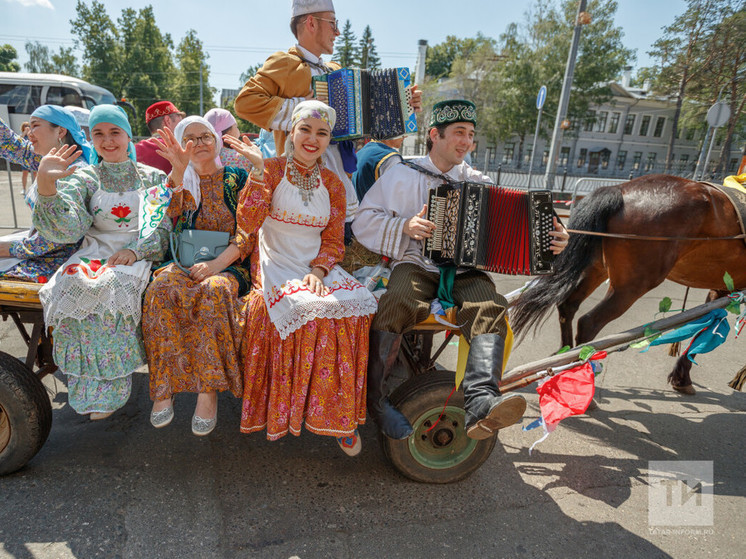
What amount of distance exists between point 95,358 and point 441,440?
1829mm

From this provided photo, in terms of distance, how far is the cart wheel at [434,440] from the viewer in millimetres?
2291

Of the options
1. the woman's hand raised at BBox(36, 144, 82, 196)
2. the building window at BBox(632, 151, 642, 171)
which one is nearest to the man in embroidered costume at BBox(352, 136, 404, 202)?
the woman's hand raised at BBox(36, 144, 82, 196)

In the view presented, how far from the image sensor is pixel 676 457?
9.51ft

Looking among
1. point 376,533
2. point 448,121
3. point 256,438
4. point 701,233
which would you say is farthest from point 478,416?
point 701,233

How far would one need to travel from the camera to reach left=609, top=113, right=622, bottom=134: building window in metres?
43.8

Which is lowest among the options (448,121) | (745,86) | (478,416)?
(478,416)

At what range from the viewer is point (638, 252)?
11.2 ft

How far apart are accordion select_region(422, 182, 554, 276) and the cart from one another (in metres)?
0.40

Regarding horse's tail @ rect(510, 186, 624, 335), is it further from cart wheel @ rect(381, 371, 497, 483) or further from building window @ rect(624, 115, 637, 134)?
building window @ rect(624, 115, 637, 134)

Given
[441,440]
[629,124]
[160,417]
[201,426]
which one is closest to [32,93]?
[160,417]

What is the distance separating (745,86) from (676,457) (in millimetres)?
29904

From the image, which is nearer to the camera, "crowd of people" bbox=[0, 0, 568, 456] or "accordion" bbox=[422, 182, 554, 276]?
"crowd of people" bbox=[0, 0, 568, 456]

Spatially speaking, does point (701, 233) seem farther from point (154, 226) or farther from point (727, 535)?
point (154, 226)

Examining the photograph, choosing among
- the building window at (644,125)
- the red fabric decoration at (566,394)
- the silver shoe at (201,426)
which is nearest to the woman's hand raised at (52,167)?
the silver shoe at (201,426)
